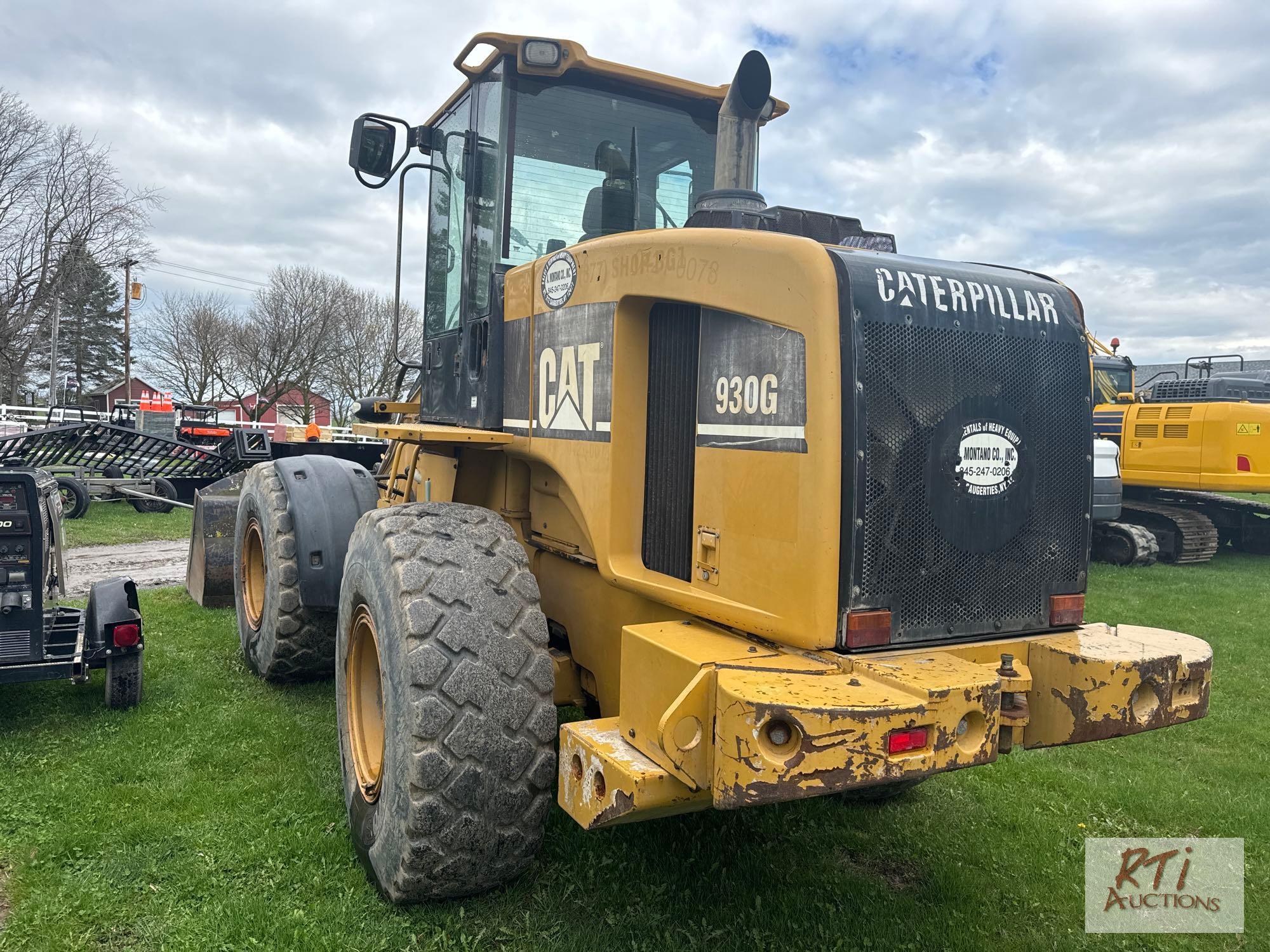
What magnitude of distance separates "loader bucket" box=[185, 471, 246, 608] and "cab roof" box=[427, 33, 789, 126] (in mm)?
3901

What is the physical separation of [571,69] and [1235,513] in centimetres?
1362

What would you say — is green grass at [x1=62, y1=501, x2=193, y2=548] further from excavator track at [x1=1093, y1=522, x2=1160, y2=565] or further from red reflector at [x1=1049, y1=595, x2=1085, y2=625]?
excavator track at [x1=1093, y1=522, x2=1160, y2=565]

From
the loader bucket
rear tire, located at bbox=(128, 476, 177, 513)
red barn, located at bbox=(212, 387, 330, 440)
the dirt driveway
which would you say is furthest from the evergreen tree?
the loader bucket

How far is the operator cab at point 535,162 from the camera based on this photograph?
166 inches

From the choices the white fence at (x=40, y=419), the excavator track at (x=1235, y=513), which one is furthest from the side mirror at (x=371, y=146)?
the white fence at (x=40, y=419)

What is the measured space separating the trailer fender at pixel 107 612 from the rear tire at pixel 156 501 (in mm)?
10445

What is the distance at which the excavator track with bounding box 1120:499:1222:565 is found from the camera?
511 inches

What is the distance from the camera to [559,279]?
369cm

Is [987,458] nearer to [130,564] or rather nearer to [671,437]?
[671,437]

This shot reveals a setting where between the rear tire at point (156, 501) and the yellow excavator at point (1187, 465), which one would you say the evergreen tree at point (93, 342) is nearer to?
the rear tire at point (156, 501)

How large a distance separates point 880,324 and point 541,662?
1492mm

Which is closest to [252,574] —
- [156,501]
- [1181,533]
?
[156,501]

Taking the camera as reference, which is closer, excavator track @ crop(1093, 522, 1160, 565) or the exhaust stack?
the exhaust stack

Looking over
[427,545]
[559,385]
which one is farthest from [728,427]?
[427,545]
